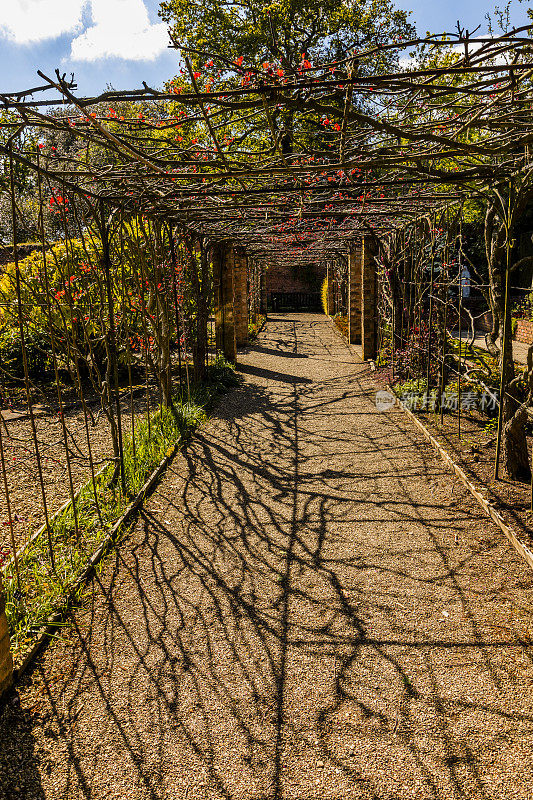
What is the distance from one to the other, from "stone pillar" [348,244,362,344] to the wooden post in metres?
2.17

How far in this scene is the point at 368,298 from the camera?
1112 centimetres

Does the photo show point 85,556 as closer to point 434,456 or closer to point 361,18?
point 434,456

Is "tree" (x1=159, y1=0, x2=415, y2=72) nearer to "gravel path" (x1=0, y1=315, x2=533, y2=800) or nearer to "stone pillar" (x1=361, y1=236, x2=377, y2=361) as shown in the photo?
"stone pillar" (x1=361, y1=236, x2=377, y2=361)

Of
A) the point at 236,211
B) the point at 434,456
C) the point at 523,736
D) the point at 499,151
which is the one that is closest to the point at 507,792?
the point at 523,736

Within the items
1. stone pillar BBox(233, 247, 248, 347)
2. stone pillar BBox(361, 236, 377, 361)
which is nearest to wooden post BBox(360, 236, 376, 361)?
stone pillar BBox(361, 236, 377, 361)

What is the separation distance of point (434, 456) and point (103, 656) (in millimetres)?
3790

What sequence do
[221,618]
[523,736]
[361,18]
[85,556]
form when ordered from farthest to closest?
[361,18] < [85,556] < [221,618] < [523,736]

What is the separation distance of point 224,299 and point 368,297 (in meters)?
2.88

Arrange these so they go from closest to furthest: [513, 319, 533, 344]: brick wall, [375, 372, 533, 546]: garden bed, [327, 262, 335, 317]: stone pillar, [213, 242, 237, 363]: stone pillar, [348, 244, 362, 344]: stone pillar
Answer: [375, 372, 533, 546]: garden bed, [213, 242, 237, 363]: stone pillar, [513, 319, 533, 344]: brick wall, [348, 244, 362, 344]: stone pillar, [327, 262, 335, 317]: stone pillar

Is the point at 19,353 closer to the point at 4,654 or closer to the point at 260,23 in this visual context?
the point at 4,654

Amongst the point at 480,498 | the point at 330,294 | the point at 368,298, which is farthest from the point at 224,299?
the point at 330,294

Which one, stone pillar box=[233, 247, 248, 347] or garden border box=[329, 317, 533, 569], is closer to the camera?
garden border box=[329, 317, 533, 569]

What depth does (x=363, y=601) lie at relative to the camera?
320cm

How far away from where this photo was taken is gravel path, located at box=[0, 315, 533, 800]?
2094 mm
